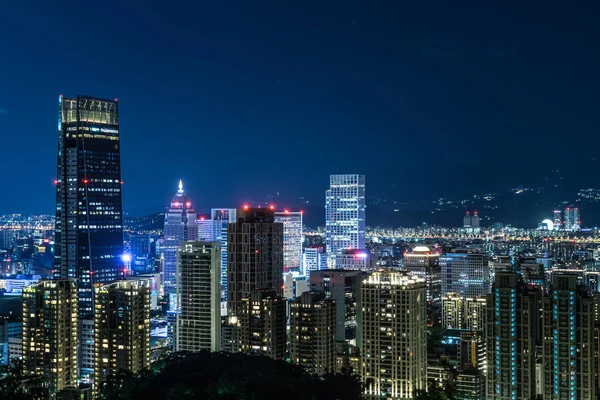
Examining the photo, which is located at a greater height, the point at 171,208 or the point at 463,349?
the point at 171,208

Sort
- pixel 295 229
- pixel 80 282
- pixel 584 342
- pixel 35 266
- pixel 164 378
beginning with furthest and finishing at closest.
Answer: pixel 295 229 < pixel 35 266 < pixel 80 282 < pixel 584 342 < pixel 164 378

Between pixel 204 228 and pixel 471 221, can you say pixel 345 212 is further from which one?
pixel 471 221

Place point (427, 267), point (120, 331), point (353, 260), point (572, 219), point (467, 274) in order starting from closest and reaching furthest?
point (120, 331) → point (467, 274) → point (427, 267) → point (353, 260) → point (572, 219)

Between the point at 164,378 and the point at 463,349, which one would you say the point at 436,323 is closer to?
the point at 463,349

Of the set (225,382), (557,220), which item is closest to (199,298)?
(225,382)

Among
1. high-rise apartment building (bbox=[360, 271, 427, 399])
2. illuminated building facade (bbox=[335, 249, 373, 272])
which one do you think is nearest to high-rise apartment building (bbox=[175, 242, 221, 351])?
high-rise apartment building (bbox=[360, 271, 427, 399])

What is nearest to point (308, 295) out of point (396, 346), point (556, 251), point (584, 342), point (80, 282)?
point (396, 346)
